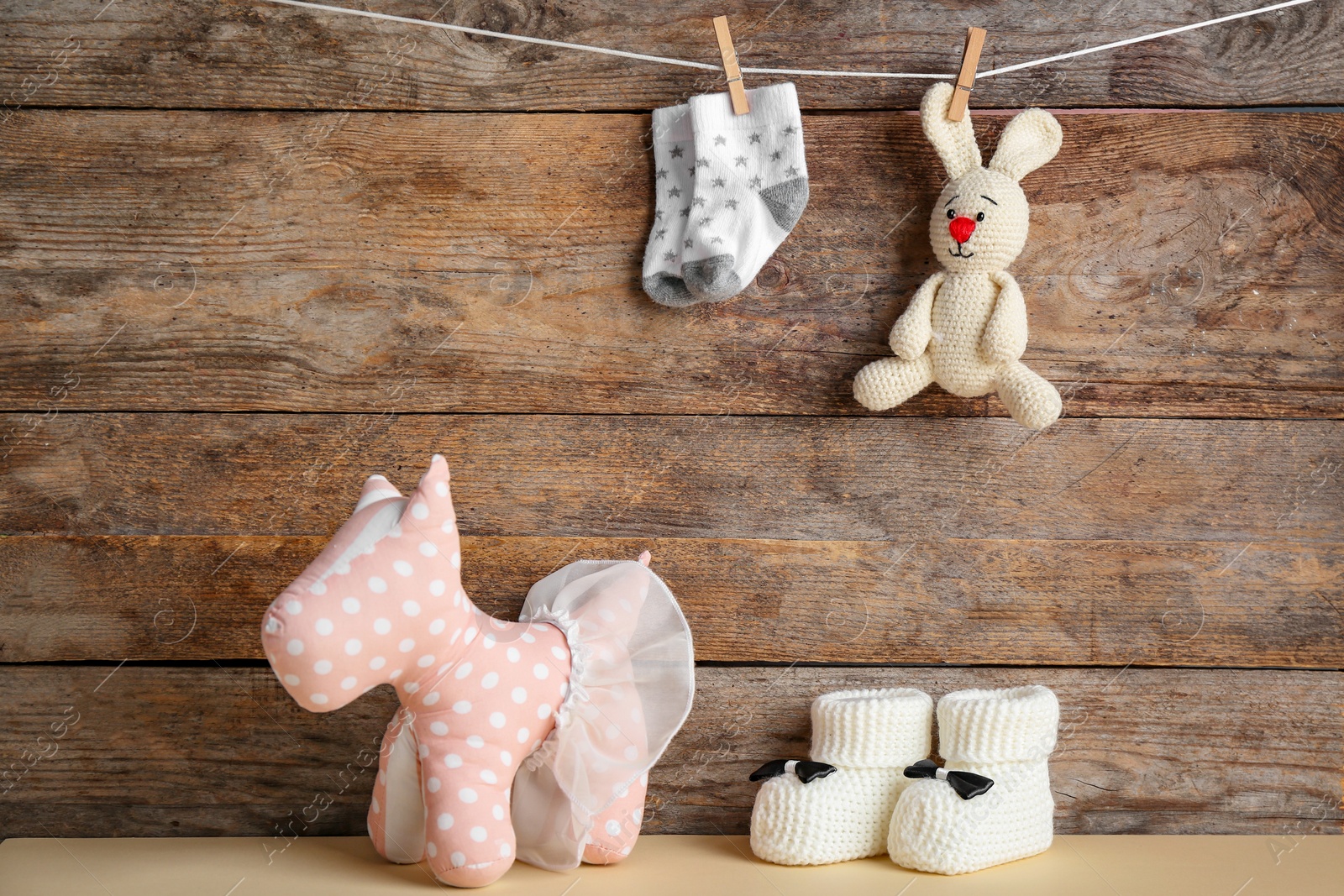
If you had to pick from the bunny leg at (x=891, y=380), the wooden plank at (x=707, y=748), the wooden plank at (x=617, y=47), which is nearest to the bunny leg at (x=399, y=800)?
the wooden plank at (x=707, y=748)

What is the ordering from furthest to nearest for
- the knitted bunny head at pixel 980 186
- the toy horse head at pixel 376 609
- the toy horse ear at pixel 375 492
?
the knitted bunny head at pixel 980 186
the toy horse ear at pixel 375 492
the toy horse head at pixel 376 609

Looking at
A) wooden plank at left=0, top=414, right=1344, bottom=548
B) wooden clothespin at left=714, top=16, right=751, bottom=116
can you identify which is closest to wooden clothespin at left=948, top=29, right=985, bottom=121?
wooden clothespin at left=714, top=16, right=751, bottom=116

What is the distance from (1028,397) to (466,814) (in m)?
0.68

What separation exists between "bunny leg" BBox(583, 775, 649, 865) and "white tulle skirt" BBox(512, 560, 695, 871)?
24 mm

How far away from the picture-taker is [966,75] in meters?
1.00

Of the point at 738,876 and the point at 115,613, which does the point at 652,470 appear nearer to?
the point at 738,876

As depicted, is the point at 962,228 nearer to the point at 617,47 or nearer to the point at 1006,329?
the point at 1006,329

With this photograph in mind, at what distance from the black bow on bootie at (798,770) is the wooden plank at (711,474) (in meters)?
0.24

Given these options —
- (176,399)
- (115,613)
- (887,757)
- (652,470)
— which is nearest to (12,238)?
(176,399)

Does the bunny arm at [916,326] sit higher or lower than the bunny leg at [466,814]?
higher

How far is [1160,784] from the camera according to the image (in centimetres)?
108

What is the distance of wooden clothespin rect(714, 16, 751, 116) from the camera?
1.01 metres

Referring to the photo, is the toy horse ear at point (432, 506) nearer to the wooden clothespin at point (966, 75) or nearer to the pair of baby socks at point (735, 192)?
the pair of baby socks at point (735, 192)

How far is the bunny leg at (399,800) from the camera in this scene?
0.92 metres
